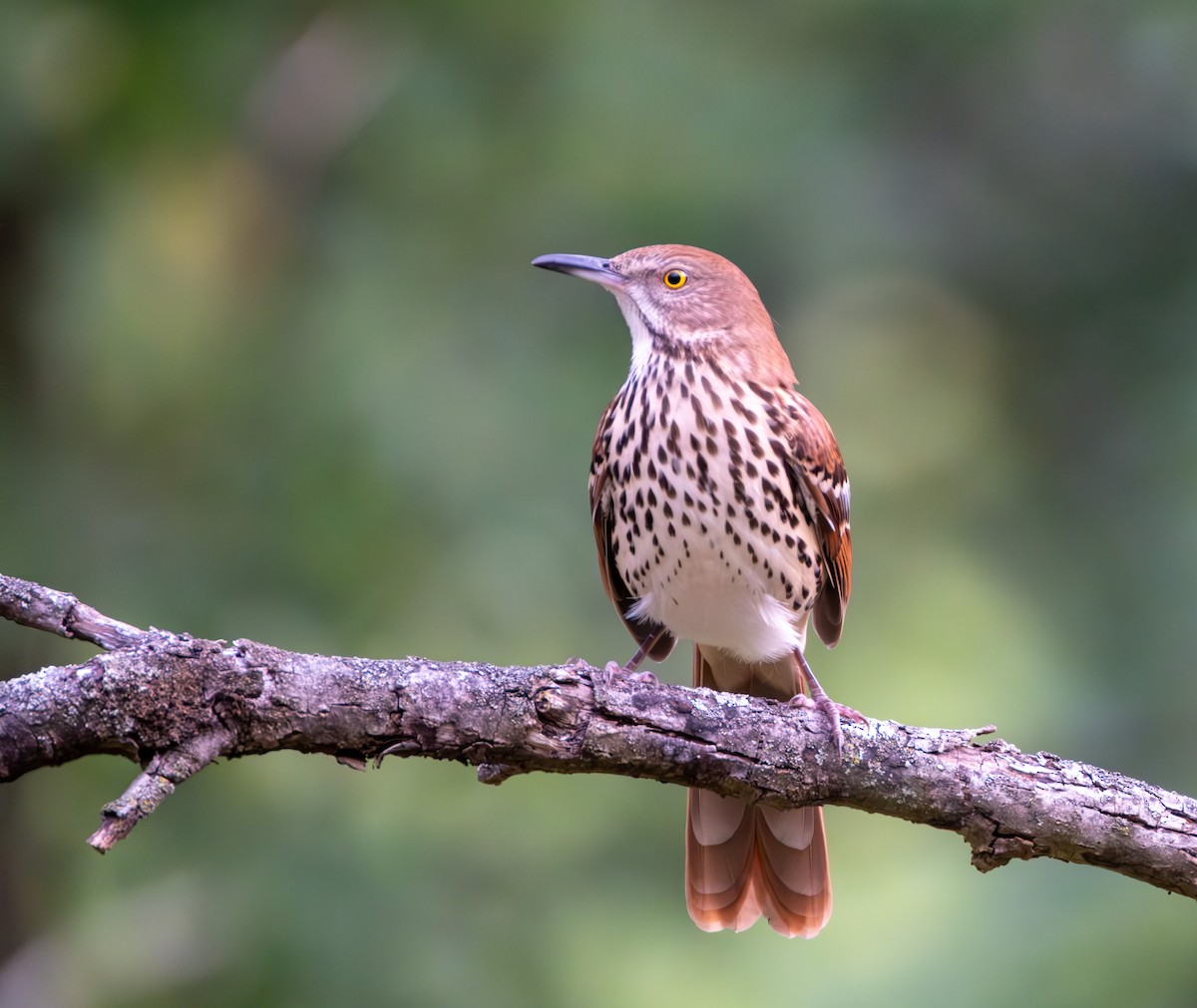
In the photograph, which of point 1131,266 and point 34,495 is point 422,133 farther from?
point 1131,266

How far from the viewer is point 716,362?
3.90 metres

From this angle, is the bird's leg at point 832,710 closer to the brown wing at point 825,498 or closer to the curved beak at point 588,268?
the brown wing at point 825,498

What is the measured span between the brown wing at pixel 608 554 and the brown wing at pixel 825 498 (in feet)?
A: 1.55

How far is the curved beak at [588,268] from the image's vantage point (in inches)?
163

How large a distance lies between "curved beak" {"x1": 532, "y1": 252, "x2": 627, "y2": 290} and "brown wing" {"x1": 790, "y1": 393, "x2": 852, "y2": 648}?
2.20ft

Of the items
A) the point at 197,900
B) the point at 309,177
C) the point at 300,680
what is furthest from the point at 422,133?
the point at 300,680

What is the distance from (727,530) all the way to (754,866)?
3.04 feet

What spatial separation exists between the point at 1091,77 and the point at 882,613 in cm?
242

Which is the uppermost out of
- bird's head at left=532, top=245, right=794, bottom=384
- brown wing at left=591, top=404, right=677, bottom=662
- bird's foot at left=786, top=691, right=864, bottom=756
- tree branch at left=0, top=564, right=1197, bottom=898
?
bird's head at left=532, top=245, right=794, bottom=384

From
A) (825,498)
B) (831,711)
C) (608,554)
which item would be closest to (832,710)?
(831,711)

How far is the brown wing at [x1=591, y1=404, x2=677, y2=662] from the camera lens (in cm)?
386

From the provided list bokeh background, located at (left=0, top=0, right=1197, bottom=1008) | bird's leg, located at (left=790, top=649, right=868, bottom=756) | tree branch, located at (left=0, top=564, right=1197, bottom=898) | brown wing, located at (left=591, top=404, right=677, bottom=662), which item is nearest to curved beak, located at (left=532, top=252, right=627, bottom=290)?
brown wing, located at (left=591, top=404, right=677, bottom=662)

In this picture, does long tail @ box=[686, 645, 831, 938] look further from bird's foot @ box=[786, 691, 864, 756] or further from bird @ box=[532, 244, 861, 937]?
bird's foot @ box=[786, 691, 864, 756]

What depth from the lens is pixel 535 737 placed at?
264 centimetres
